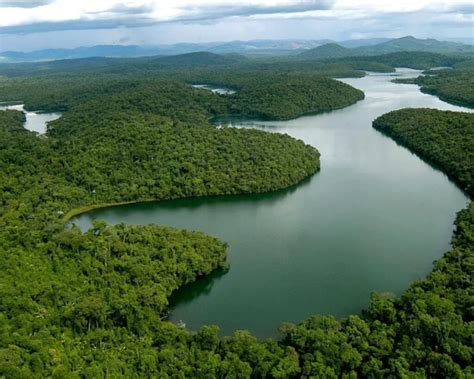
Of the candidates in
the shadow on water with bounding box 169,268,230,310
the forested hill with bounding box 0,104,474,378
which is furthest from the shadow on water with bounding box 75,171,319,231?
the shadow on water with bounding box 169,268,230,310

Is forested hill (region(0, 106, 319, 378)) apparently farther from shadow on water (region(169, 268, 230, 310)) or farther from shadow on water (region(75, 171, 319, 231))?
shadow on water (region(75, 171, 319, 231))

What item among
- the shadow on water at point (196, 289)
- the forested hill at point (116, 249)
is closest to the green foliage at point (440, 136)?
the forested hill at point (116, 249)

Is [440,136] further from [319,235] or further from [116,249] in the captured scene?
[116,249]

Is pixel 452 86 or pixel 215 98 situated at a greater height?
pixel 452 86

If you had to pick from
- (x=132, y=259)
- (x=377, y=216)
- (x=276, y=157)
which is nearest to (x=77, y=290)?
(x=132, y=259)

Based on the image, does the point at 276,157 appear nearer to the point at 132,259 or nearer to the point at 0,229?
the point at 132,259

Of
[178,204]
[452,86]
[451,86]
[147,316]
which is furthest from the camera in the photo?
[451,86]

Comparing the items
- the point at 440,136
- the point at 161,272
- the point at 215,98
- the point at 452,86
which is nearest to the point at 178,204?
the point at 161,272
